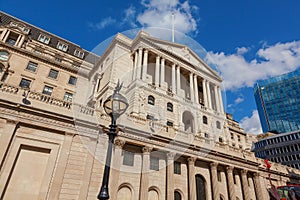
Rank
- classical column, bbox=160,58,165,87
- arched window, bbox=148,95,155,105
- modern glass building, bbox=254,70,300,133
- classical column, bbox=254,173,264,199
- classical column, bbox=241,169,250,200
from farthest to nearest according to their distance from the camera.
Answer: modern glass building, bbox=254,70,300,133 < classical column, bbox=160,58,165,87 < arched window, bbox=148,95,155,105 < classical column, bbox=254,173,264,199 < classical column, bbox=241,169,250,200

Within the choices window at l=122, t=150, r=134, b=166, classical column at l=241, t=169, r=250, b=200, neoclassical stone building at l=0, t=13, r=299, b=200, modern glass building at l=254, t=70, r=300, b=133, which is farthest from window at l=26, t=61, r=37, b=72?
modern glass building at l=254, t=70, r=300, b=133

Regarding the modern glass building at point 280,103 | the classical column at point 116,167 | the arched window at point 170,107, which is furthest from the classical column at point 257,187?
the modern glass building at point 280,103

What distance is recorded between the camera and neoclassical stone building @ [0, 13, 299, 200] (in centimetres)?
1398

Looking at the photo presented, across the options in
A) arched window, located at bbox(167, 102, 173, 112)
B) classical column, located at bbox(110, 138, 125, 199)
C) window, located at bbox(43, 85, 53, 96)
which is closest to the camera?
classical column, located at bbox(110, 138, 125, 199)

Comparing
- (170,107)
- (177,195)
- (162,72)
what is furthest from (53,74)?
(177,195)

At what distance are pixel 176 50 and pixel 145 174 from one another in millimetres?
29652

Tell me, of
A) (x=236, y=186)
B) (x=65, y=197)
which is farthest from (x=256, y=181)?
(x=65, y=197)

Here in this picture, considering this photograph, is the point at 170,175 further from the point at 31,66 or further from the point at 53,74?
the point at 31,66

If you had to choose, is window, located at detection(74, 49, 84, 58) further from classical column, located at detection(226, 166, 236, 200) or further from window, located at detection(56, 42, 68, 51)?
classical column, located at detection(226, 166, 236, 200)

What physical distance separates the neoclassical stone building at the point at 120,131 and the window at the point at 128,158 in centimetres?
9

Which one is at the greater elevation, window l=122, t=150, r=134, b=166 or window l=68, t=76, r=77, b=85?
window l=68, t=76, r=77, b=85

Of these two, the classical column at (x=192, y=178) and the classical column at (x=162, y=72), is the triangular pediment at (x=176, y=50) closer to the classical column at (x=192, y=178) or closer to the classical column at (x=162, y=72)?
the classical column at (x=162, y=72)

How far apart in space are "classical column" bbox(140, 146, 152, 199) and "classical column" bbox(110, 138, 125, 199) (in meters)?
2.41

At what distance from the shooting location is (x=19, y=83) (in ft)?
94.0
